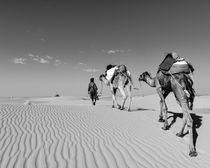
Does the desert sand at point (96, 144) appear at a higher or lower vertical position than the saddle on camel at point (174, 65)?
lower

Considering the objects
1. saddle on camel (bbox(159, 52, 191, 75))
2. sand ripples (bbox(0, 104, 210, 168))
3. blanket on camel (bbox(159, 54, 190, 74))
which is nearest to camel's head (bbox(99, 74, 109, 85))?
sand ripples (bbox(0, 104, 210, 168))

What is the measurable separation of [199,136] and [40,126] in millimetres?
5619

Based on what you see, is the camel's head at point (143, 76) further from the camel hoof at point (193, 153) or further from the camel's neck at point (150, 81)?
the camel hoof at point (193, 153)

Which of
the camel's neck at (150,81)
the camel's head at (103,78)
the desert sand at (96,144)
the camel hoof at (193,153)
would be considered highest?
the camel's head at (103,78)

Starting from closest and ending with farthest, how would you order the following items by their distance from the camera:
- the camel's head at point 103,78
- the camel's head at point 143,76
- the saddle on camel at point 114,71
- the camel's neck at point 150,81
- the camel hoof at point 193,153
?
the camel hoof at point 193,153 < the camel's neck at point 150,81 < the camel's head at point 143,76 < the saddle on camel at point 114,71 < the camel's head at point 103,78

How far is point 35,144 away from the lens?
21.4 ft

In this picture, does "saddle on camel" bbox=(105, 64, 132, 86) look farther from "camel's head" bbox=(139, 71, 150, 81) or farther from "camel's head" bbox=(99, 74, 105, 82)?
"camel's head" bbox=(139, 71, 150, 81)

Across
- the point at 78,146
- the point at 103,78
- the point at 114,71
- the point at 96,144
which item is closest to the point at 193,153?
the point at 96,144

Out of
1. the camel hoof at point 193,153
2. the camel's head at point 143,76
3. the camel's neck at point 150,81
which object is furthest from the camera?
the camel's head at point 143,76

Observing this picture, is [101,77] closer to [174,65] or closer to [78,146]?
[174,65]

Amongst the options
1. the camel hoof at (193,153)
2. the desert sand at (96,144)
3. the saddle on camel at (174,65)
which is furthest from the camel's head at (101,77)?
the camel hoof at (193,153)

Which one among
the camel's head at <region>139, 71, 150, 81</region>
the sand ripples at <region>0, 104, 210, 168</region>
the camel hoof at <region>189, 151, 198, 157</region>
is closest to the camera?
the sand ripples at <region>0, 104, 210, 168</region>

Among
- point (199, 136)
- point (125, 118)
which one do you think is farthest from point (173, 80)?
point (125, 118)

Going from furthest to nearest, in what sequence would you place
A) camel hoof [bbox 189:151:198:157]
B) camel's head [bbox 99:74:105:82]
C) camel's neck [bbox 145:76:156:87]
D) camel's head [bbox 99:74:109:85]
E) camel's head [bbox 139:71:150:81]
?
camel's head [bbox 99:74:105:82] → camel's head [bbox 99:74:109:85] → camel's head [bbox 139:71:150:81] → camel's neck [bbox 145:76:156:87] → camel hoof [bbox 189:151:198:157]
